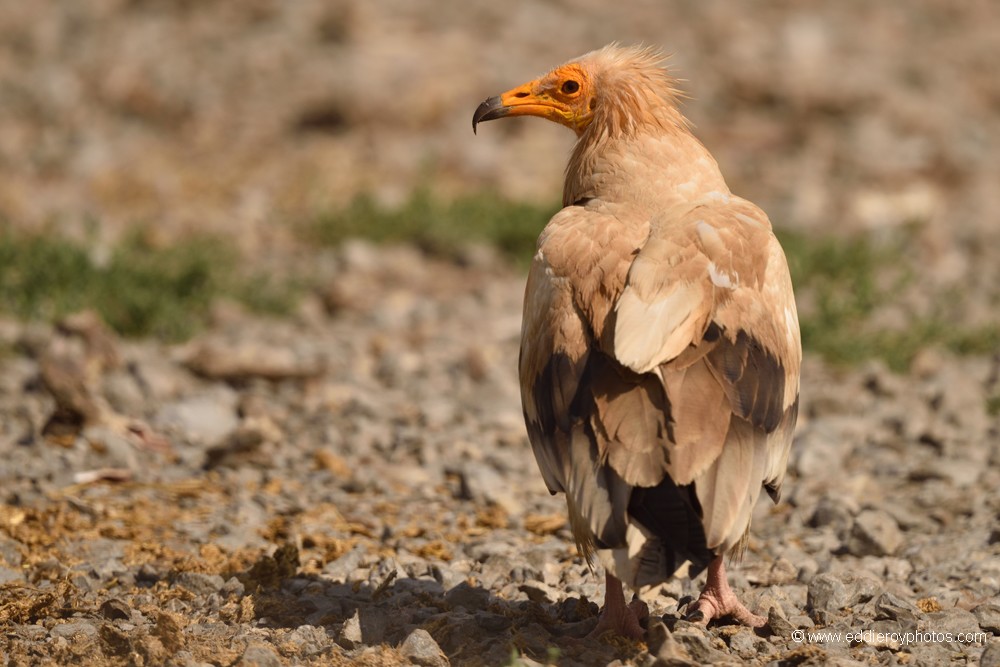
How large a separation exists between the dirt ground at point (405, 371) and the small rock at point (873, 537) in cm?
2

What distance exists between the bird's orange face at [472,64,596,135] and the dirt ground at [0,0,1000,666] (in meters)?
1.71

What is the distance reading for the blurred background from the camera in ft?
28.3

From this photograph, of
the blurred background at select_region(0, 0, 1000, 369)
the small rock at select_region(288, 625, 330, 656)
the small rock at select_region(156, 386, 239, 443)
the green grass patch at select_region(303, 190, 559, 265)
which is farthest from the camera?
the green grass patch at select_region(303, 190, 559, 265)

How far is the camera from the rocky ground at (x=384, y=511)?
4168 millimetres

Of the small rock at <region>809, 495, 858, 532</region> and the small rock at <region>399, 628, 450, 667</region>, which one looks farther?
the small rock at <region>809, 495, 858, 532</region>

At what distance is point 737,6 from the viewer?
14.2m

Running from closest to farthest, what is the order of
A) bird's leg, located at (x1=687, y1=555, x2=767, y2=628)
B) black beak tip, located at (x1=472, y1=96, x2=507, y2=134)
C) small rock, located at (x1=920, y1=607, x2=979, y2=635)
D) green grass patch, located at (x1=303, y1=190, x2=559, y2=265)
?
1. small rock, located at (x1=920, y1=607, x2=979, y2=635)
2. bird's leg, located at (x1=687, y1=555, x2=767, y2=628)
3. black beak tip, located at (x1=472, y1=96, x2=507, y2=134)
4. green grass patch, located at (x1=303, y1=190, x2=559, y2=265)

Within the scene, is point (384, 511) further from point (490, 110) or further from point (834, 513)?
point (834, 513)

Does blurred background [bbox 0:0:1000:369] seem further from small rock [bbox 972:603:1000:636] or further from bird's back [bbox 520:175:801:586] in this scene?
bird's back [bbox 520:175:801:586]

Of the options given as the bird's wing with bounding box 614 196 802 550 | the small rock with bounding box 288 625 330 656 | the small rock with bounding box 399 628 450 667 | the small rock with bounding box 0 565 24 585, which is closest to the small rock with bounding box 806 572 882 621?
the bird's wing with bounding box 614 196 802 550

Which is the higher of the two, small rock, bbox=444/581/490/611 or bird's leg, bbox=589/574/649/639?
bird's leg, bbox=589/574/649/639

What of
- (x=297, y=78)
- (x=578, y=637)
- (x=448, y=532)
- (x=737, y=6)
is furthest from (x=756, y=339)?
(x=737, y=6)

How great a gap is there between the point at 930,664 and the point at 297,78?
949 centimetres

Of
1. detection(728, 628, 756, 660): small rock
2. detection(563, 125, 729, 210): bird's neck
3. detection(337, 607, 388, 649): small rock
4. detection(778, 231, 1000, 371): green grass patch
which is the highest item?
detection(563, 125, 729, 210): bird's neck
